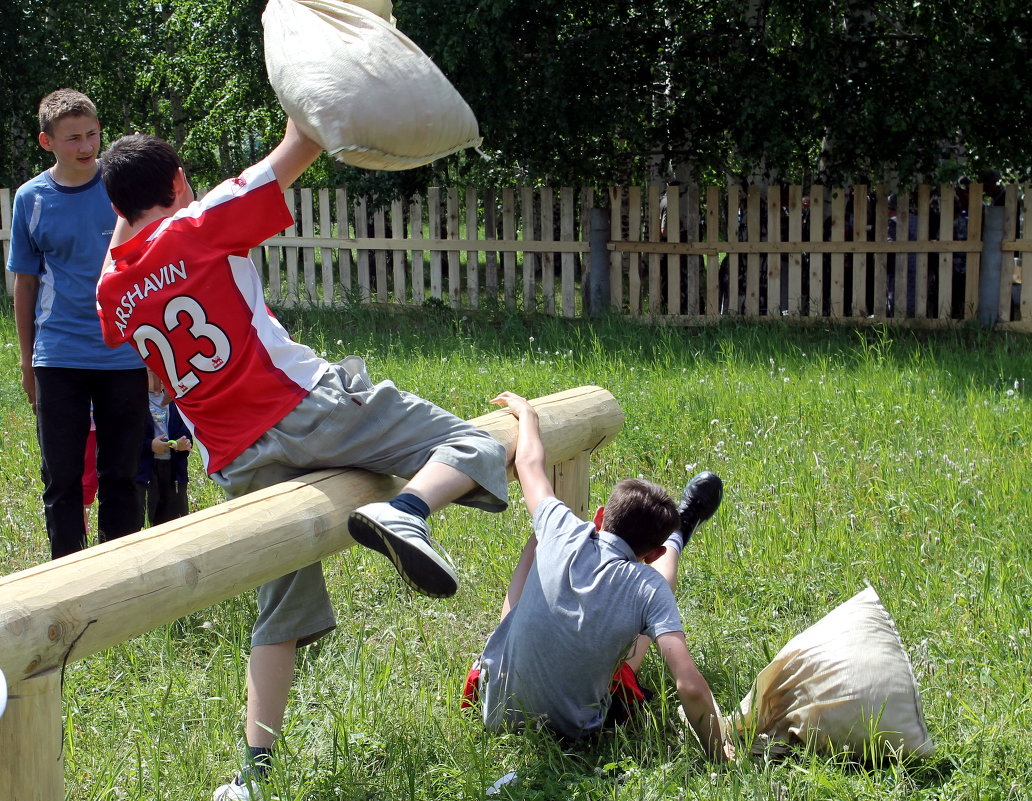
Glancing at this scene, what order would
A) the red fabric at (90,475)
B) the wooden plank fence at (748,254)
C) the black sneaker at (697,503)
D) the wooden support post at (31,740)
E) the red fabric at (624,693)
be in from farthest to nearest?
the wooden plank fence at (748,254), the red fabric at (90,475), the black sneaker at (697,503), the red fabric at (624,693), the wooden support post at (31,740)

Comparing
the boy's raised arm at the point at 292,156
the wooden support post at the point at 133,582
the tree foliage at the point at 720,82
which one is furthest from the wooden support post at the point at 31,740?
the tree foliage at the point at 720,82

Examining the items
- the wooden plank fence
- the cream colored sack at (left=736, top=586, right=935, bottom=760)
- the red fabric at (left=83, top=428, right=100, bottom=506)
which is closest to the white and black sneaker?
the cream colored sack at (left=736, top=586, right=935, bottom=760)

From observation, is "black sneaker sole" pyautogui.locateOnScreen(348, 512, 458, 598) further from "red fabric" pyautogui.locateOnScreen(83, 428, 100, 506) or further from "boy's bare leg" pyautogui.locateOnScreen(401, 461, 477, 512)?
"red fabric" pyautogui.locateOnScreen(83, 428, 100, 506)

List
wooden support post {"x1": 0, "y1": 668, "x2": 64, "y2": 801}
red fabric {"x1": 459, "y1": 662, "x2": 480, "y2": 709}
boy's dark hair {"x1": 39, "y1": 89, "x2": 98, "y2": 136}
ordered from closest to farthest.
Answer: wooden support post {"x1": 0, "y1": 668, "x2": 64, "y2": 801}, red fabric {"x1": 459, "y1": 662, "x2": 480, "y2": 709}, boy's dark hair {"x1": 39, "y1": 89, "x2": 98, "y2": 136}

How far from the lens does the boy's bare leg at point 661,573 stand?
3.49m

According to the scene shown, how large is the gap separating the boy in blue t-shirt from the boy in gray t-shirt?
196cm

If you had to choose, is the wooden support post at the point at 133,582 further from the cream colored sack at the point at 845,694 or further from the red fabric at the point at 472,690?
the cream colored sack at the point at 845,694

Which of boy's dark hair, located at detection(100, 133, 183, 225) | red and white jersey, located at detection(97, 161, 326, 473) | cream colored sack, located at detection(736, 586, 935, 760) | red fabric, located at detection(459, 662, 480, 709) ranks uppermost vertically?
boy's dark hair, located at detection(100, 133, 183, 225)

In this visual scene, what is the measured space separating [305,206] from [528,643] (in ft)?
34.0

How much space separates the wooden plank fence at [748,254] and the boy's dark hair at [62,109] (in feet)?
22.9

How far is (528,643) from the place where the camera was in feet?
10.3

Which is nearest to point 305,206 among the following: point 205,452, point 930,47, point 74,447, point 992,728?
point 930,47

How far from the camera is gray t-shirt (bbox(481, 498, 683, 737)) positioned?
3.05 metres

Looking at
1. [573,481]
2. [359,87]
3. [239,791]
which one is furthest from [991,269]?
[239,791]
